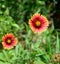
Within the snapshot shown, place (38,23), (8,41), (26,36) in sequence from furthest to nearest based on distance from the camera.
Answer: (26,36)
(8,41)
(38,23)

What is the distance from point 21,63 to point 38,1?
42.8 inches

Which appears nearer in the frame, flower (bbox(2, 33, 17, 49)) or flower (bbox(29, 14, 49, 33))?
flower (bbox(29, 14, 49, 33))

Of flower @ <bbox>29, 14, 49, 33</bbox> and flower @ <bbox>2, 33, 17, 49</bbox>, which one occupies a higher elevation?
flower @ <bbox>29, 14, 49, 33</bbox>

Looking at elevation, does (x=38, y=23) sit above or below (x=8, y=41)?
above

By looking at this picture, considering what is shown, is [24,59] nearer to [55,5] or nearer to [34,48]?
[34,48]

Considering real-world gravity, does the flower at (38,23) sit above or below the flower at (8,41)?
above

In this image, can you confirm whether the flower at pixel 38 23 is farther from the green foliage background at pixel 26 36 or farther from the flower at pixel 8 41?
the flower at pixel 8 41

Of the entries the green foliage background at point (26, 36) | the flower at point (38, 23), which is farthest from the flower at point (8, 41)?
the flower at point (38, 23)

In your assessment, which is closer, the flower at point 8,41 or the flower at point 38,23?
the flower at point 38,23

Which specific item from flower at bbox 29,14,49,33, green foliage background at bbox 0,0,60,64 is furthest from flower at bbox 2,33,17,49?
flower at bbox 29,14,49,33

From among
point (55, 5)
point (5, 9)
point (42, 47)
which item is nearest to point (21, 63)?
point (42, 47)

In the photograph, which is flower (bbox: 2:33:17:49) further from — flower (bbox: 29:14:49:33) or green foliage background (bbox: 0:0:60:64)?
flower (bbox: 29:14:49:33)

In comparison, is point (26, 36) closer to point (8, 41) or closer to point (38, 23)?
point (8, 41)

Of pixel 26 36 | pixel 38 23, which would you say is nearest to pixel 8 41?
pixel 26 36
